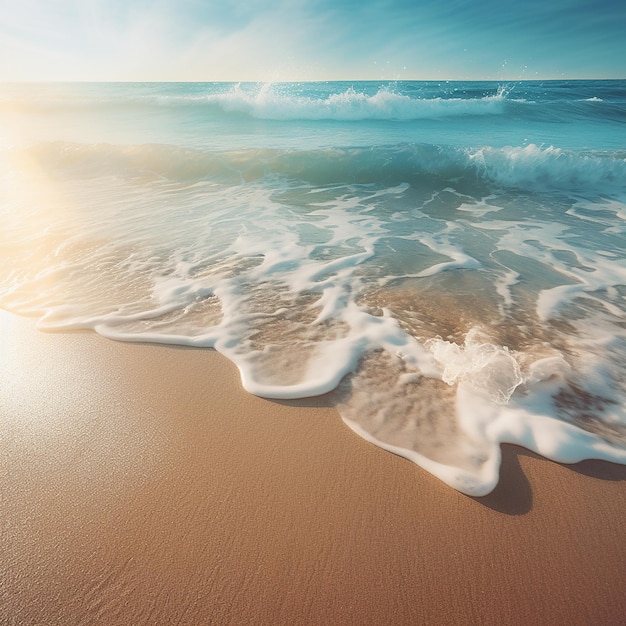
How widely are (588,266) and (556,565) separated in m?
4.03

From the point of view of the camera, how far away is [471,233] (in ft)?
19.1

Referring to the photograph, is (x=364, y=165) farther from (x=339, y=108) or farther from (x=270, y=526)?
(x=339, y=108)

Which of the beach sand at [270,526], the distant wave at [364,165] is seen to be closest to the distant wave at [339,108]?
the distant wave at [364,165]

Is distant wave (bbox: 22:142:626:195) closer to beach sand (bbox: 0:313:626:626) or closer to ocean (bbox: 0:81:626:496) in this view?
ocean (bbox: 0:81:626:496)

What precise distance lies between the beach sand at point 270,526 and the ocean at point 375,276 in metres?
0.18

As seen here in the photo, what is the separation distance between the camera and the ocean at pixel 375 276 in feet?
7.53

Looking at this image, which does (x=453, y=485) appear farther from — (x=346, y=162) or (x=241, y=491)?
(x=346, y=162)

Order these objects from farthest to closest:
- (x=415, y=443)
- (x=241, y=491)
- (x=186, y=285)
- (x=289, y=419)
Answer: (x=186, y=285), (x=289, y=419), (x=415, y=443), (x=241, y=491)

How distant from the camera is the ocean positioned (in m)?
2.29

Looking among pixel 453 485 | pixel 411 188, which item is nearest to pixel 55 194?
pixel 411 188

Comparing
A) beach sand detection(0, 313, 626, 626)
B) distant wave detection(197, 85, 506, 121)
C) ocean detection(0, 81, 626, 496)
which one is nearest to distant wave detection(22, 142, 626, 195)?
ocean detection(0, 81, 626, 496)

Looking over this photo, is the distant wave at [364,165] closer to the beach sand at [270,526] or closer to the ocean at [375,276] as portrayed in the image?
the ocean at [375,276]

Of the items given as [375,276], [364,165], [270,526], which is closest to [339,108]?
[364,165]

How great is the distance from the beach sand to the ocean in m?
0.18
